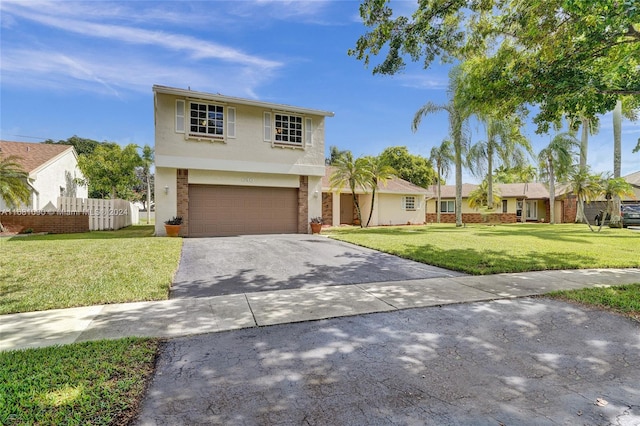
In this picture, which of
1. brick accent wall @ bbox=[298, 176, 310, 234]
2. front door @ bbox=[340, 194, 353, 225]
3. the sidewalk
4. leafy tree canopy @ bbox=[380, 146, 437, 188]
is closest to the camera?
the sidewalk

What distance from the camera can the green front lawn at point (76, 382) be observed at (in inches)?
93.4

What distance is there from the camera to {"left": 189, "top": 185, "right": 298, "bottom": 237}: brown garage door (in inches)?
584

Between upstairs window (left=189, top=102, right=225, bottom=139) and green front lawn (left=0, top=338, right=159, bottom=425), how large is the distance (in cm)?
1236

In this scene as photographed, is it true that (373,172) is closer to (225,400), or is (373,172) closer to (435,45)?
(435,45)

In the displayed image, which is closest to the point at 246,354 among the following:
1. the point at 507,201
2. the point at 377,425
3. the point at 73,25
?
the point at 377,425

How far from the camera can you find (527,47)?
9.30 metres

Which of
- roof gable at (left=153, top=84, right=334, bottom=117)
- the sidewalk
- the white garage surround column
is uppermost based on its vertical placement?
roof gable at (left=153, top=84, right=334, bottom=117)

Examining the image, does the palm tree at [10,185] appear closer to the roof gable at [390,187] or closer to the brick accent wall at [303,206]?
the brick accent wall at [303,206]

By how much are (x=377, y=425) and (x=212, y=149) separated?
14.2 m

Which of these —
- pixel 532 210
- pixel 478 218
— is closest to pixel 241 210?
pixel 478 218

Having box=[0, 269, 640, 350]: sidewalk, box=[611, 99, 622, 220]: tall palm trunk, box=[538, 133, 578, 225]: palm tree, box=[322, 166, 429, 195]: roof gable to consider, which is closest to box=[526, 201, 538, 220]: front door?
box=[538, 133, 578, 225]: palm tree

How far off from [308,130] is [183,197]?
6907 mm

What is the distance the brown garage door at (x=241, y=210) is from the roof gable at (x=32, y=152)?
40.2 feet

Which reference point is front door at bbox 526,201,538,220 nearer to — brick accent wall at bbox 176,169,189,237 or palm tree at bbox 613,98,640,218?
palm tree at bbox 613,98,640,218
